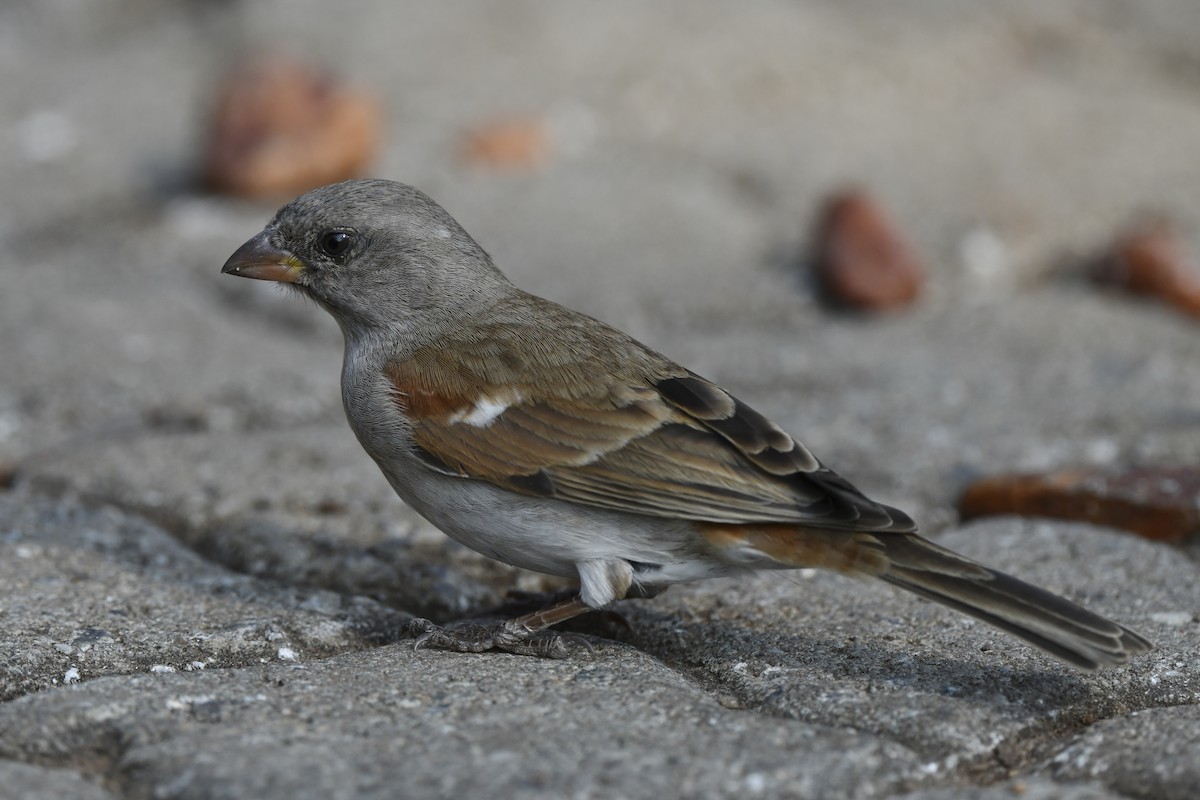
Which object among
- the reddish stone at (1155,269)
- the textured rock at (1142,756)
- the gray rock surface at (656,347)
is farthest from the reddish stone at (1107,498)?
the reddish stone at (1155,269)

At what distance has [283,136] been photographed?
21.2ft

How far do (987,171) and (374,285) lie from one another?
4112mm

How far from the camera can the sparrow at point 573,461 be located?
315cm

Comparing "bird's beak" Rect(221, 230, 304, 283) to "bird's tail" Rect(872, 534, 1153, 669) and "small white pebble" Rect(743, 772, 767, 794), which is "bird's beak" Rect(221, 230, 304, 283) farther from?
"small white pebble" Rect(743, 772, 767, 794)

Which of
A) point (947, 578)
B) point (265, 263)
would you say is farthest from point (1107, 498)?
point (265, 263)

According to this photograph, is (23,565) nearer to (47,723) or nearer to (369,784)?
(47,723)

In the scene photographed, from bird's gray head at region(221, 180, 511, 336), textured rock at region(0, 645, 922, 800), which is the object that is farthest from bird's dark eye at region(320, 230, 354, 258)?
textured rock at region(0, 645, 922, 800)

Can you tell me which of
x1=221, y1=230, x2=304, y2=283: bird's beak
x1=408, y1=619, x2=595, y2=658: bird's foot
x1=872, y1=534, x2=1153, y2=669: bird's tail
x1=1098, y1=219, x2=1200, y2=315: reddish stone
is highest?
x1=1098, y1=219, x2=1200, y2=315: reddish stone

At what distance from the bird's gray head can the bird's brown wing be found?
25 centimetres

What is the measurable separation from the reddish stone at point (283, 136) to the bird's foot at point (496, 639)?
3.52 m

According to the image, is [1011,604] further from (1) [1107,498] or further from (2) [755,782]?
(1) [1107,498]

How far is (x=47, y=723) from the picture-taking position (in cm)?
270

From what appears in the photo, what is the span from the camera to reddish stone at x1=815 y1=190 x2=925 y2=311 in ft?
20.0

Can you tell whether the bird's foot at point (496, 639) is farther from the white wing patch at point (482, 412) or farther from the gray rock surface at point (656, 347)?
the white wing patch at point (482, 412)
